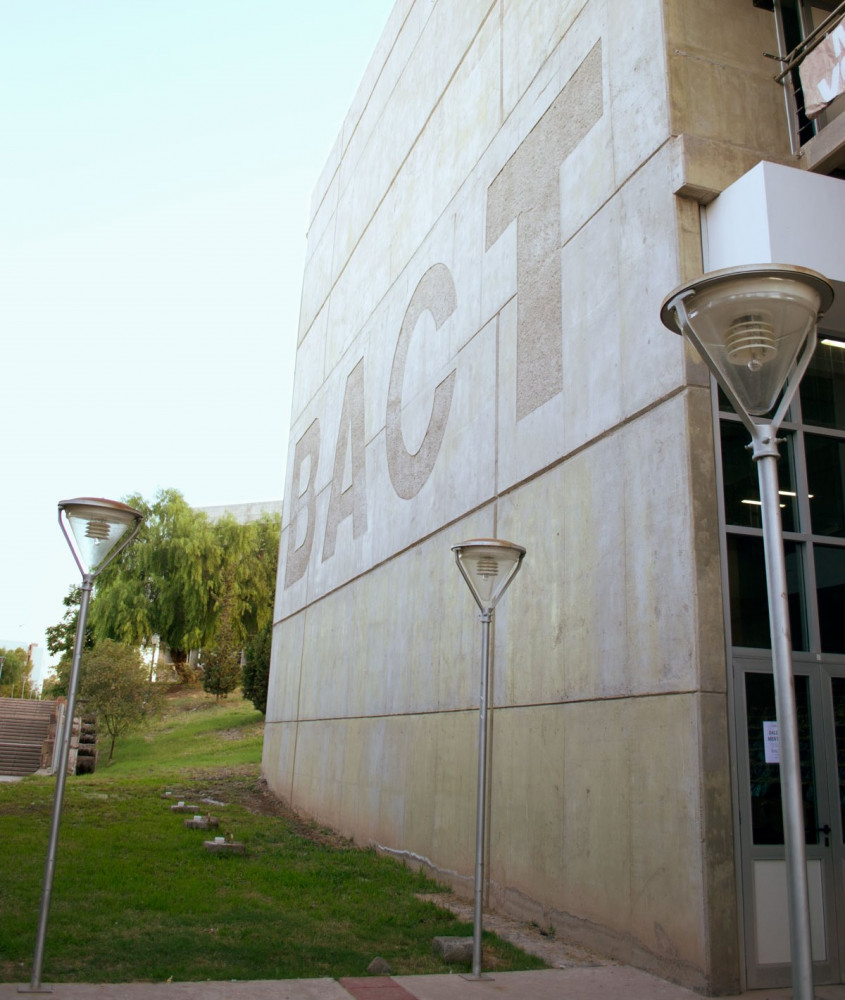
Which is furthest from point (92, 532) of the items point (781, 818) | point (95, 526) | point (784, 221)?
point (784, 221)

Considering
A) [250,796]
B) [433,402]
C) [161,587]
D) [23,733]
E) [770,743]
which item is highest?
[161,587]

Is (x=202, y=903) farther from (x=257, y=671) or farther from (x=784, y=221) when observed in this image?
(x=257, y=671)

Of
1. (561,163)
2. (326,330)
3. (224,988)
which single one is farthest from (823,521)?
(326,330)

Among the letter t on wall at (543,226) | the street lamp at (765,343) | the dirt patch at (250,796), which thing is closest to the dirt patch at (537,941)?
the street lamp at (765,343)

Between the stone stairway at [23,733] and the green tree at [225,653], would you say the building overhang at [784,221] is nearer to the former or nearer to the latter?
the stone stairway at [23,733]

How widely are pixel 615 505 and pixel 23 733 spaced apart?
3016 centimetres

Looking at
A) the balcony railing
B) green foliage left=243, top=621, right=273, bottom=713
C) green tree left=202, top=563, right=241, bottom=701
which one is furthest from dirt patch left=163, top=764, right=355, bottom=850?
green tree left=202, top=563, right=241, bottom=701

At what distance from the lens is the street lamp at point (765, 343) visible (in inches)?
139

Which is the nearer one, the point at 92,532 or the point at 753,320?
the point at 753,320

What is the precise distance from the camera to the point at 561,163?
31.0 feet

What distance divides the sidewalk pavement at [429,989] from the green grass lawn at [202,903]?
286 millimetres

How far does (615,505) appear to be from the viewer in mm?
7621

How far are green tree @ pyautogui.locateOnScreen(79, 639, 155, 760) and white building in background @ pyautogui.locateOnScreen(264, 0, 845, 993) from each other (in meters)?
17.9

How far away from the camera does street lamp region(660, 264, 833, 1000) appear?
11.6 feet
